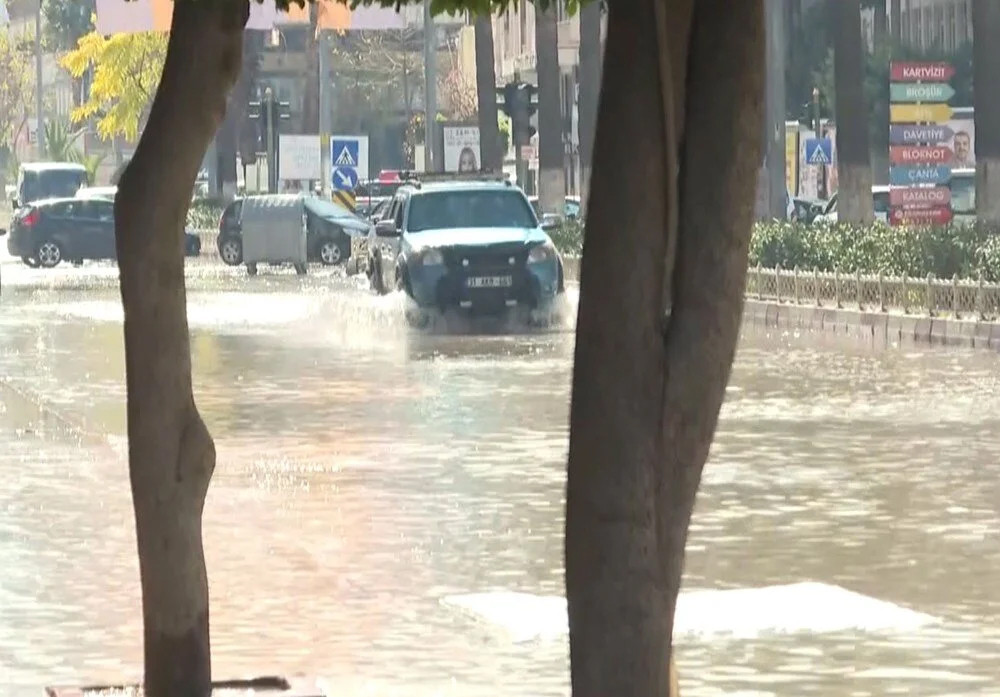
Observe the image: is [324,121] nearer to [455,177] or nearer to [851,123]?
[455,177]

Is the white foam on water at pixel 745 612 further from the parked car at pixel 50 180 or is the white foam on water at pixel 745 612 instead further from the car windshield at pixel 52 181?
the car windshield at pixel 52 181

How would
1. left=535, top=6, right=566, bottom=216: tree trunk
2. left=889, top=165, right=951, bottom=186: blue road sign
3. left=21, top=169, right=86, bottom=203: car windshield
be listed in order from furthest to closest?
left=21, top=169, right=86, bottom=203: car windshield → left=535, top=6, right=566, bottom=216: tree trunk → left=889, top=165, right=951, bottom=186: blue road sign

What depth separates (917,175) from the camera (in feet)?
118

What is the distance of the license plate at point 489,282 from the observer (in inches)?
1247

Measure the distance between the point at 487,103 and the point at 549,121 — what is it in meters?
4.83

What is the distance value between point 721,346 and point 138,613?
564 cm

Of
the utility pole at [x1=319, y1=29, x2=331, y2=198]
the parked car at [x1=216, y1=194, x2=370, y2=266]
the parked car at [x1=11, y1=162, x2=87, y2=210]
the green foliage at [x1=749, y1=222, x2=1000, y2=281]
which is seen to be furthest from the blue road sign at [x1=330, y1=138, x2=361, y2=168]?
the parked car at [x1=11, y1=162, x2=87, y2=210]

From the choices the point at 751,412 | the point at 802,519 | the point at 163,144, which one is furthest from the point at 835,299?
the point at 163,144

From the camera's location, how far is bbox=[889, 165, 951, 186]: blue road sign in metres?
35.8

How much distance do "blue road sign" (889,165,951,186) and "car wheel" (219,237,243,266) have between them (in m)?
22.9

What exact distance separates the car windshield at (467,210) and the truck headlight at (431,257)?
1.43 m

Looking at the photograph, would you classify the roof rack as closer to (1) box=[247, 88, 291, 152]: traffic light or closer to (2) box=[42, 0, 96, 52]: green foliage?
(1) box=[247, 88, 291, 152]: traffic light

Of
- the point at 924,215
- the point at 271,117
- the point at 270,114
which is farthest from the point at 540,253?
the point at 271,117

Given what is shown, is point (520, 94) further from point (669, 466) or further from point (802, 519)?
point (669, 466)
